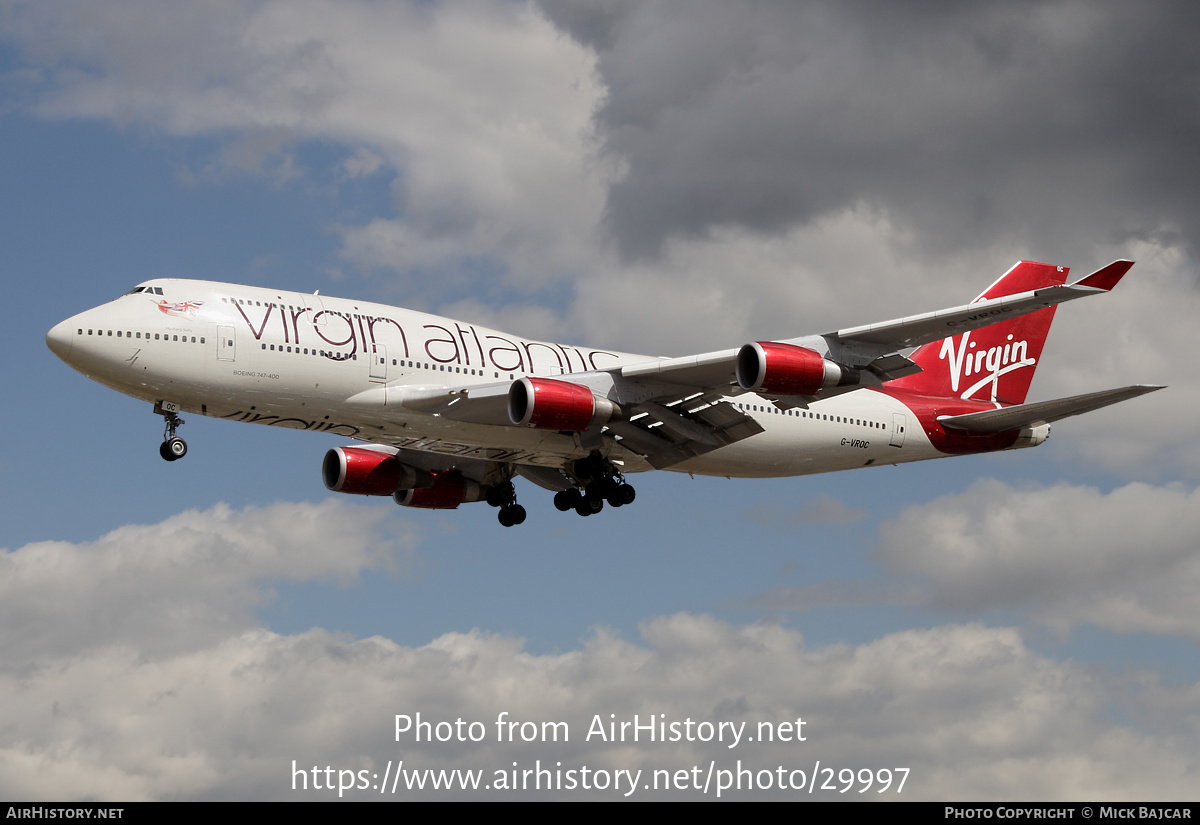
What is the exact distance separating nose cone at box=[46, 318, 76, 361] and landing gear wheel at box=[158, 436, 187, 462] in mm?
3266

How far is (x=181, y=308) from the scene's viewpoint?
3212cm

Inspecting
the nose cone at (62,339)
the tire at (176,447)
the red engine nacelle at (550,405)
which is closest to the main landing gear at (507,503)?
the red engine nacelle at (550,405)

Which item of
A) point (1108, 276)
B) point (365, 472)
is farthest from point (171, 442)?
point (1108, 276)

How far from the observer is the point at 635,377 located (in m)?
34.5

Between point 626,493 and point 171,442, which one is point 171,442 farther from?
point 626,493

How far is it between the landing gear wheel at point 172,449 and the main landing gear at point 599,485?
1138 cm

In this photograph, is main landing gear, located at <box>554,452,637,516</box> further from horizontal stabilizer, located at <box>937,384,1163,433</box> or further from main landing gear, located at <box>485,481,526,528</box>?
horizontal stabilizer, located at <box>937,384,1163,433</box>

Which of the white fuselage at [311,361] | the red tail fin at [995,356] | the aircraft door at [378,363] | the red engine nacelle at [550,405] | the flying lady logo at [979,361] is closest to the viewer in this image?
the white fuselage at [311,361]

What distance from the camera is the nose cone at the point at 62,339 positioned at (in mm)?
31312

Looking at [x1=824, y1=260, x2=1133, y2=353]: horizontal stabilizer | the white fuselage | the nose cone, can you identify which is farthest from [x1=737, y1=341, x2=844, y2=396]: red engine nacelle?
the nose cone

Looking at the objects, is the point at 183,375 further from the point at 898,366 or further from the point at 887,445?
the point at 887,445

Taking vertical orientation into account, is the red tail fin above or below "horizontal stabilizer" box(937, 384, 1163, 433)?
above

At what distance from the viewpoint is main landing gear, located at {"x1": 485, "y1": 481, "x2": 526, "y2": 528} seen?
42312 mm

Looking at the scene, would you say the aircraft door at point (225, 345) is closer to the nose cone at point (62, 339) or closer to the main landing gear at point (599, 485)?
the nose cone at point (62, 339)
